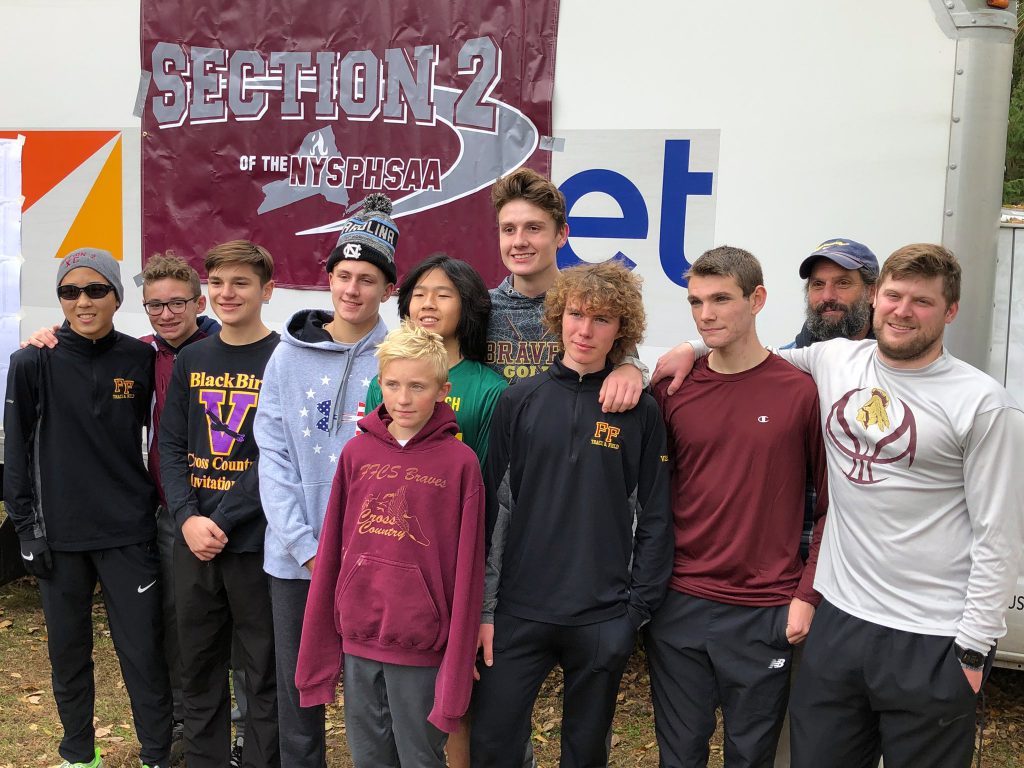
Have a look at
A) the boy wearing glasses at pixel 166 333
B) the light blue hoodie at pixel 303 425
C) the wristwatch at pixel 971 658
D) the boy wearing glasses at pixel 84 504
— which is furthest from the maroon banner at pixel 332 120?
the wristwatch at pixel 971 658

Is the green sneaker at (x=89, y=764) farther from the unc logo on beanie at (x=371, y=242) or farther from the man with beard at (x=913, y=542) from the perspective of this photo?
the man with beard at (x=913, y=542)

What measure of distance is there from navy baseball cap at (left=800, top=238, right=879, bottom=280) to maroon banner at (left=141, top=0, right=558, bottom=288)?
1.51 meters

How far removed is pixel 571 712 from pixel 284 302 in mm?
2773

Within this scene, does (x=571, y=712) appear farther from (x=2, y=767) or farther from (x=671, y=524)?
(x=2, y=767)

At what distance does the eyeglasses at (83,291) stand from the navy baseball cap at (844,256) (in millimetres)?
2672

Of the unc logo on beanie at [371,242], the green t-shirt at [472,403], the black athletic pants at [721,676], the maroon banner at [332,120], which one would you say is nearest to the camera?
the black athletic pants at [721,676]

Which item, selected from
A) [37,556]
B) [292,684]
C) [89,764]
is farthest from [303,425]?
[89,764]

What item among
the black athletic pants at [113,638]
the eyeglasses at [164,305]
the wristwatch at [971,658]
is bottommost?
the black athletic pants at [113,638]

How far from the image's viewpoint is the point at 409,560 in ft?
9.17

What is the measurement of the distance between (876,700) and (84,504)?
2.90 m

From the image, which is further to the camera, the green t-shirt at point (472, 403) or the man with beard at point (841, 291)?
the man with beard at point (841, 291)

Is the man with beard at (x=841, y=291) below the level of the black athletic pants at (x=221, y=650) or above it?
above

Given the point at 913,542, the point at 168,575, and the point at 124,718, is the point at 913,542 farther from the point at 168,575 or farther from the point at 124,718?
the point at 124,718

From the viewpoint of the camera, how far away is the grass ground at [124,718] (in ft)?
13.8
